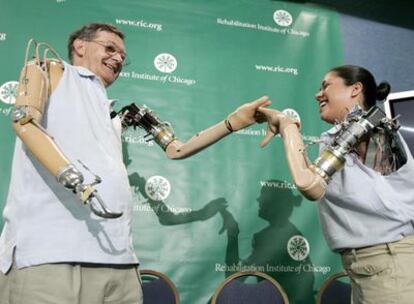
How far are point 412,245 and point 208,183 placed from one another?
1.09 metres

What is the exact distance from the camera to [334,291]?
2.19 metres

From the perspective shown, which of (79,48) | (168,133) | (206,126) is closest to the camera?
(79,48)

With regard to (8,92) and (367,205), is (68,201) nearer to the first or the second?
(367,205)

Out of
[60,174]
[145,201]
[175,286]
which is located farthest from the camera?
[145,201]

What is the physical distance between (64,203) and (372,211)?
40.6 inches

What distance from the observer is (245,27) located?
2.70 meters

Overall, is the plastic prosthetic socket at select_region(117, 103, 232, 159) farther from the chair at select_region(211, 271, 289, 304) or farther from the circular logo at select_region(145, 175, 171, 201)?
the chair at select_region(211, 271, 289, 304)

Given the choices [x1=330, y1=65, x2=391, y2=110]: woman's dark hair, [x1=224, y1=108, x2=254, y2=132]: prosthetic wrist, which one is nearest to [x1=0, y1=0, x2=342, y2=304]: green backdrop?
[x1=224, y1=108, x2=254, y2=132]: prosthetic wrist

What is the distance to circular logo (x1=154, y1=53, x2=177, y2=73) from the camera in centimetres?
245

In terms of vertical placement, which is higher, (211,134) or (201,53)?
(201,53)

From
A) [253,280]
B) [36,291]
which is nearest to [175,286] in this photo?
[253,280]

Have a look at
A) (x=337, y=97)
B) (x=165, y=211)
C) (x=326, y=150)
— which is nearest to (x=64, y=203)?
(x=326, y=150)

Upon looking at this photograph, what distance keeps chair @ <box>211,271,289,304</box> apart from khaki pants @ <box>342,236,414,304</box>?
500mm

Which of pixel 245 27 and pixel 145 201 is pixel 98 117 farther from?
pixel 245 27
